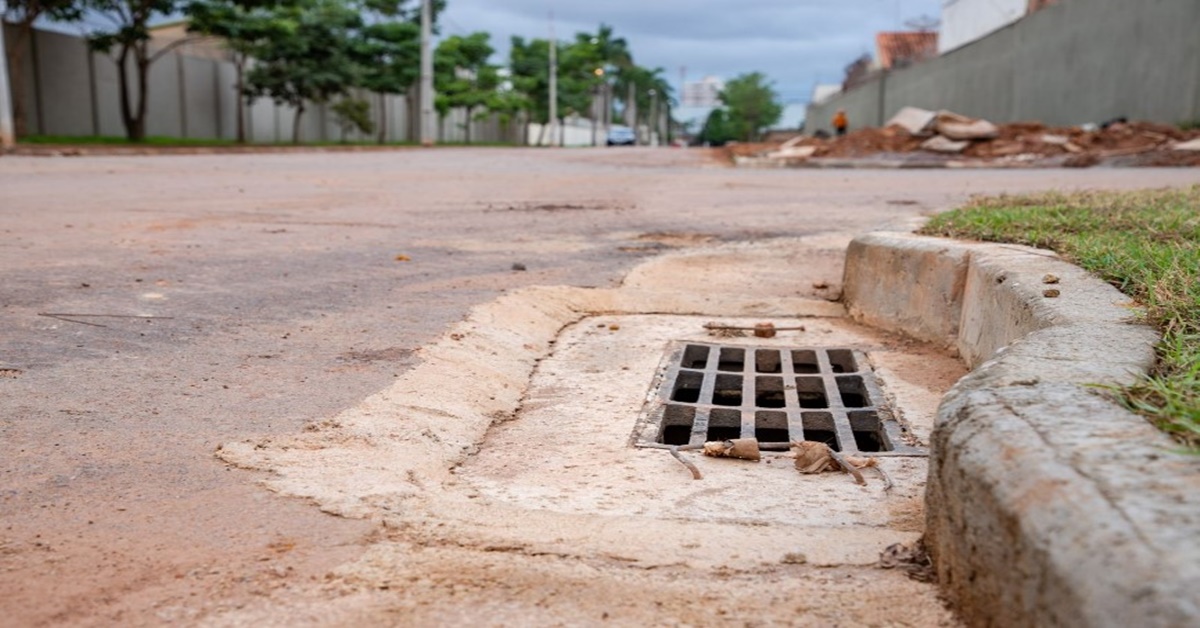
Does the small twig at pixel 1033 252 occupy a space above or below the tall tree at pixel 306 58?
below

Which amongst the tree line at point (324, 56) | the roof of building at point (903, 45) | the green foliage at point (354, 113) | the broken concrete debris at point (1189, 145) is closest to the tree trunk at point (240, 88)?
the tree line at point (324, 56)

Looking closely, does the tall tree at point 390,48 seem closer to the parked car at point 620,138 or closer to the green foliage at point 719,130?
the parked car at point 620,138

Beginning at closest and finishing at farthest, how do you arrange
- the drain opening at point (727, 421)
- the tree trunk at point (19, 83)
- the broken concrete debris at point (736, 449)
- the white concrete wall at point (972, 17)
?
the broken concrete debris at point (736, 449) → the drain opening at point (727, 421) → the tree trunk at point (19, 83) → the white concrete wall at point (972, 17)

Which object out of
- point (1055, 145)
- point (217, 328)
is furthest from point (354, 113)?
point (217, 328)

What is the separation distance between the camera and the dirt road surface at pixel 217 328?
1689mm

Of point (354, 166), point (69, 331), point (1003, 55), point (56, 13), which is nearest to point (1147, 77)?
point (1003, 55)

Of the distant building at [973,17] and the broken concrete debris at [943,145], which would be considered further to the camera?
the distant building at [973,17]

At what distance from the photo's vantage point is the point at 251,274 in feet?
14.1

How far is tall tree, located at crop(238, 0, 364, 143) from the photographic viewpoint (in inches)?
1073

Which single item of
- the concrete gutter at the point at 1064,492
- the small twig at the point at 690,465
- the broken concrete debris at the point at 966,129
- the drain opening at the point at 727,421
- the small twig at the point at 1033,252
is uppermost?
the broken concrete debris at the point at 966,129

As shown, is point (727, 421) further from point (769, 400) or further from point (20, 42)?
point (20, 42)

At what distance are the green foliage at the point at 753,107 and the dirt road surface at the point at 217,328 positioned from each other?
78.9 meters

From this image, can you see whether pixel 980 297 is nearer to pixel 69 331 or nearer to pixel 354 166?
pixel 69 331

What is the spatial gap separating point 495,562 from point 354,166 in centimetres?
1183
